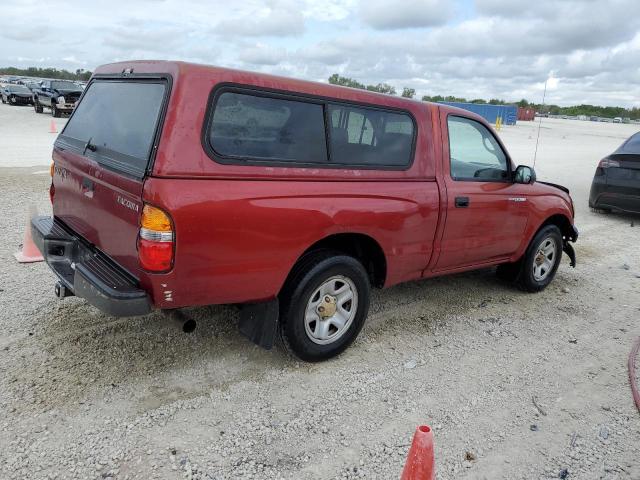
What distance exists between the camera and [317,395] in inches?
137

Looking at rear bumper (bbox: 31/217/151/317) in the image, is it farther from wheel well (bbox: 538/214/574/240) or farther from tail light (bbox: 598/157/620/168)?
tail light (bbox: 598/157/620/168)

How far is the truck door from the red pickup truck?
2cm

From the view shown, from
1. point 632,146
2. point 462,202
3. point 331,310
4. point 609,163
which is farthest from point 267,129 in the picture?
point 632,146

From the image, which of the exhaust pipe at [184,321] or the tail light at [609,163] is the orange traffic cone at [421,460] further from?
the tail light at [609,163]

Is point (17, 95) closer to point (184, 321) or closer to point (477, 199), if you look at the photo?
point (184, 321)

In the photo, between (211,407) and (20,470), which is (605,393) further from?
(20,470)

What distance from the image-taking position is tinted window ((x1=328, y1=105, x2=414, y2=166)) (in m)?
3.69

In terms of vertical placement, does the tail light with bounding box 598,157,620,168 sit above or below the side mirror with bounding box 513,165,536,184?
above

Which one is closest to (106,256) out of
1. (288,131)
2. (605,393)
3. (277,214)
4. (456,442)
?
(277,214)

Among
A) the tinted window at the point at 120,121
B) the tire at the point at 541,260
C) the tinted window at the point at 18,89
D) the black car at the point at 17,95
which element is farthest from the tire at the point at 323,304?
the tinted window at the point at 18,89

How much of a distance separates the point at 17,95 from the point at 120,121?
3511 centimetres

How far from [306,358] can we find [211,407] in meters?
0.78

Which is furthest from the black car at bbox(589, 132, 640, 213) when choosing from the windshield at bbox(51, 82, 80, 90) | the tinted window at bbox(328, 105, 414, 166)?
the windshield at bbox(51, 82, 80, 90)

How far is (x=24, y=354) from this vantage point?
365 cm
